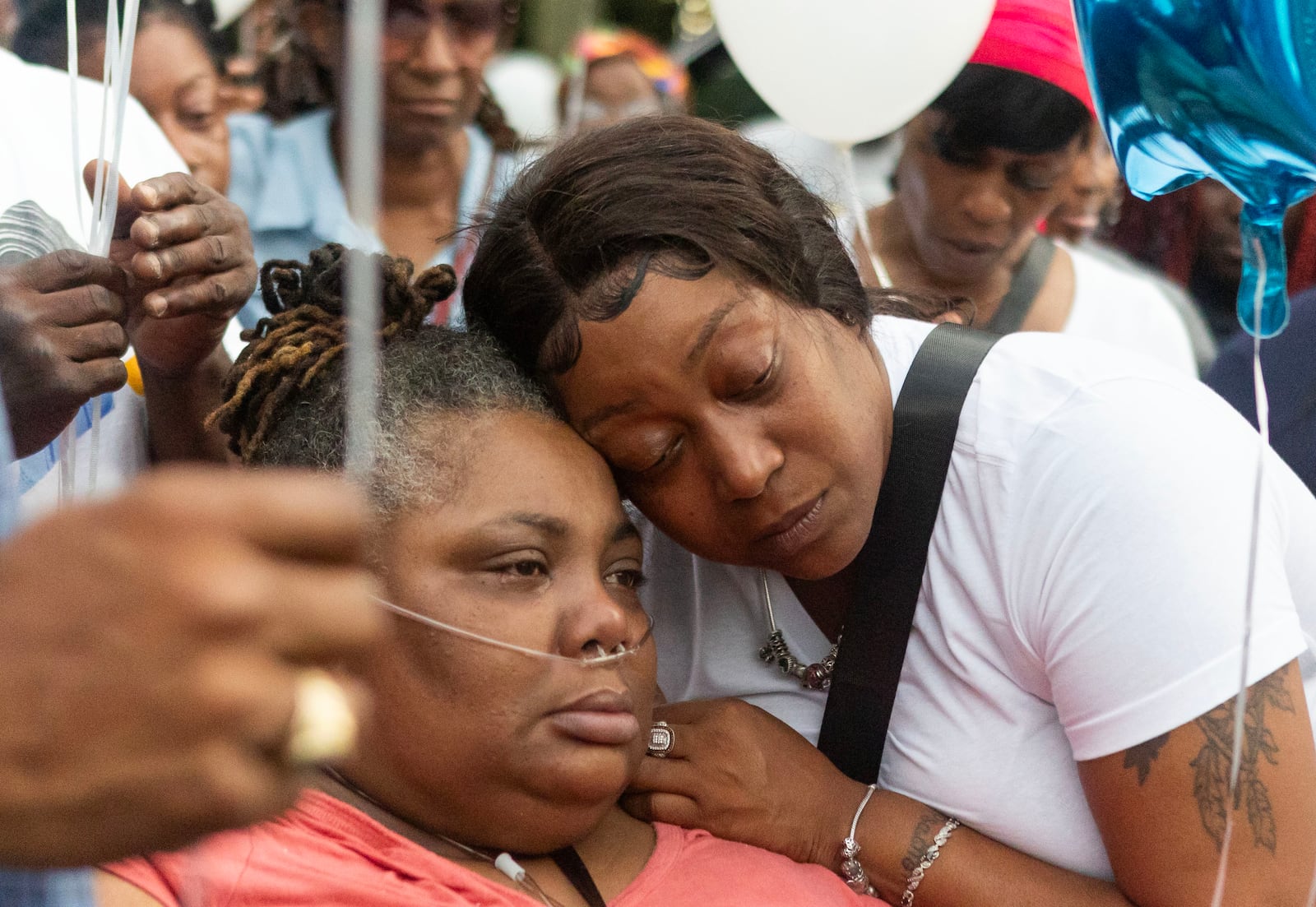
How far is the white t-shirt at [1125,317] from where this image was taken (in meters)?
3.26

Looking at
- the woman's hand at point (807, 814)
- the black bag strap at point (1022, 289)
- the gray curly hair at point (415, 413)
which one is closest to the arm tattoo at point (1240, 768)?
the woman's hand at point (807, 814)

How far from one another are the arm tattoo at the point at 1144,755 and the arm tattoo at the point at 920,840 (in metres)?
0.29

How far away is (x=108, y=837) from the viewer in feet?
2.11

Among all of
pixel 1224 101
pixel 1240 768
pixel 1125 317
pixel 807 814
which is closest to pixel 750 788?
pixel 807 814

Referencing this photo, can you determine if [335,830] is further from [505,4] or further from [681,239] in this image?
[505,4]

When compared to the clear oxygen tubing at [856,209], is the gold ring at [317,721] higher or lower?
higher

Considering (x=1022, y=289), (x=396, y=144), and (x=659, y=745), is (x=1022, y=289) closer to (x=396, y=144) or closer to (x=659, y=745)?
(x=396, y=144)

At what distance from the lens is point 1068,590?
1570 mm

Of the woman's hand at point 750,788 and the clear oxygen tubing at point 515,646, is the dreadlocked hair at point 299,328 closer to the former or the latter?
the clear oxygen tubing at point 515,646

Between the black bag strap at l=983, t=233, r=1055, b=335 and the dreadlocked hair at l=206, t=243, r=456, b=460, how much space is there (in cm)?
168

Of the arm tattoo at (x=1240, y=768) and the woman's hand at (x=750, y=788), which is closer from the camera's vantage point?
the arm tattoo at (x=1240, y=768)

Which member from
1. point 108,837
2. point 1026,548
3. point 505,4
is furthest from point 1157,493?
point 505,4

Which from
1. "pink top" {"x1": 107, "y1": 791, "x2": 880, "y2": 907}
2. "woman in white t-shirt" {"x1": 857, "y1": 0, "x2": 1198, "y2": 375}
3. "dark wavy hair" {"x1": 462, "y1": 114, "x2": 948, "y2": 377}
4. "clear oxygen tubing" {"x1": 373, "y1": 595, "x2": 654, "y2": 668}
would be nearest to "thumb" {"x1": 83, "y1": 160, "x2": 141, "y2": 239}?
"dark wavy hair" {"x1": 462, "y1": 114, "x2": 948, "y2": 377}

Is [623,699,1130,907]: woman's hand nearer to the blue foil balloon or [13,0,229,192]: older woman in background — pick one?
the blue foil balloon
